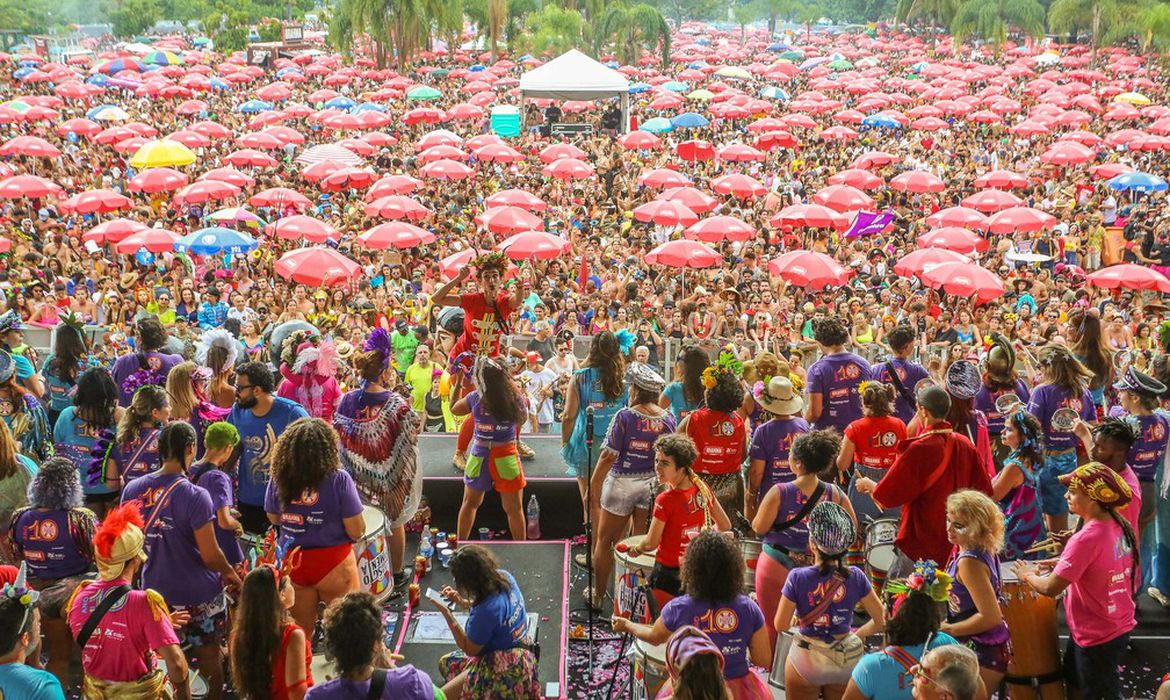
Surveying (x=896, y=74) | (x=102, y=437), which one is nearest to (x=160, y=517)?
(x=102, y=437)

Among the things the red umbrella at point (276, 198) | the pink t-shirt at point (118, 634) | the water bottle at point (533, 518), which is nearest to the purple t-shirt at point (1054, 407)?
the water bottle at point (533, 518)

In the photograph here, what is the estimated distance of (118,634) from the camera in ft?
12.7

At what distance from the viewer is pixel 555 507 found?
23.6ft

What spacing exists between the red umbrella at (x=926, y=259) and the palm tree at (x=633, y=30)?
3471cm

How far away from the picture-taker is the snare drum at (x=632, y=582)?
506 centimetres

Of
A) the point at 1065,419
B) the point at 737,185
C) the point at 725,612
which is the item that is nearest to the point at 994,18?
the point at 737,185

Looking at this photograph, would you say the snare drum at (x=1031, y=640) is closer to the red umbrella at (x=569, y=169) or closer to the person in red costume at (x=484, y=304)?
the person in red costume at (x=484, y=304)

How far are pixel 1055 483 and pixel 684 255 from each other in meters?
7.09

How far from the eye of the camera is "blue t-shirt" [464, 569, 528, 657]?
12.9ft

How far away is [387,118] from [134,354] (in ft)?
59.1

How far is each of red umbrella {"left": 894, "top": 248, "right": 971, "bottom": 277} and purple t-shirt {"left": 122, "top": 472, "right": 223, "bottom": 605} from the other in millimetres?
9472

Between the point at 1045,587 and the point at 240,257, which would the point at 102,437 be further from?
the point at 240,257

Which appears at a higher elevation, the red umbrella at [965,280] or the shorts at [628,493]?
the shorts at [628,493]

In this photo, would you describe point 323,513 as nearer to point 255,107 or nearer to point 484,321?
point 484,321
